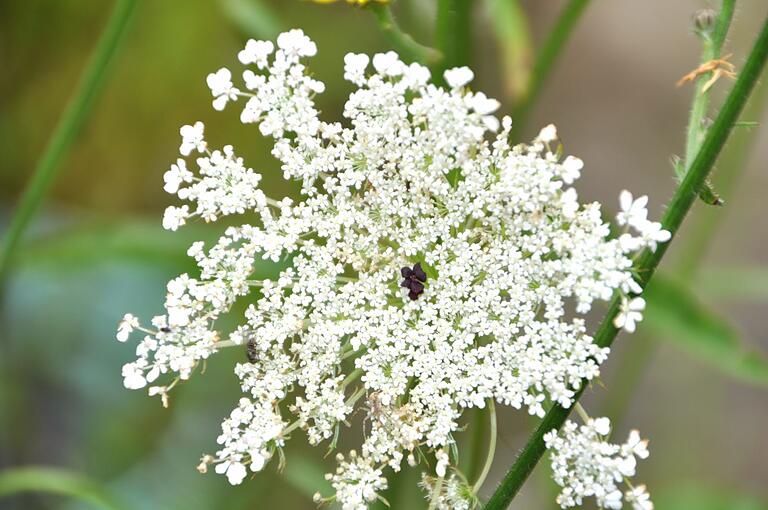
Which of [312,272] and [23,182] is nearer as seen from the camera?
[312,272]

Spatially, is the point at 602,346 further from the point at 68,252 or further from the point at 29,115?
the point at 29,115

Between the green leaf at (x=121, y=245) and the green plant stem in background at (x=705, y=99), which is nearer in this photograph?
the green plant stem in background at (x=705, y=99)

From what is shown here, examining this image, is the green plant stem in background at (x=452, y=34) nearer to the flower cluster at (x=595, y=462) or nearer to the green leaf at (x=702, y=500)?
the flower cluster at (x=595, y=462)

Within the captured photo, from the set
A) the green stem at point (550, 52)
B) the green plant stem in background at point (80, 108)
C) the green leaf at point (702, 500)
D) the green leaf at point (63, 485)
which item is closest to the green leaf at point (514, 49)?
the green stem at point (550, 52)

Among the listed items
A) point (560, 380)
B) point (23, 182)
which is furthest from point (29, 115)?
point (560, 380)

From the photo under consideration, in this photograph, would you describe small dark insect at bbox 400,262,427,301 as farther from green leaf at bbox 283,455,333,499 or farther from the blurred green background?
the blurred green background

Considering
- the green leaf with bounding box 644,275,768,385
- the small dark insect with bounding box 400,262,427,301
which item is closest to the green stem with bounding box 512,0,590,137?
the green leaf with bounding box 644,275,768,385
